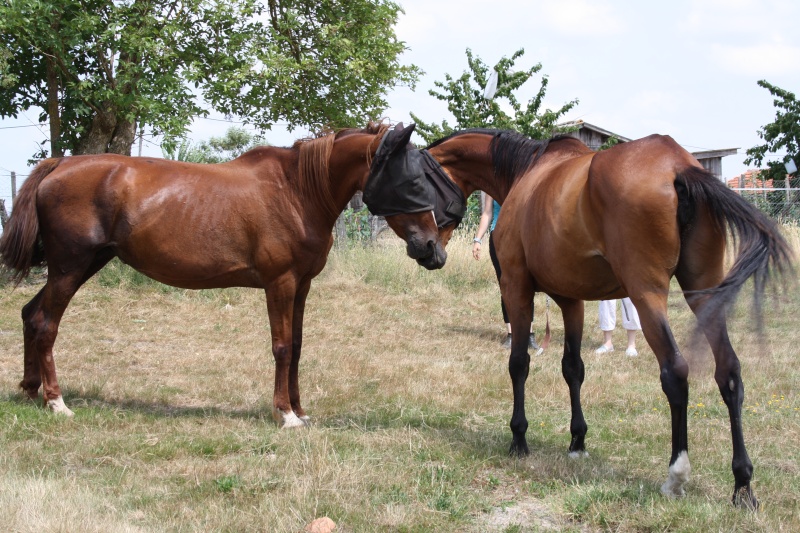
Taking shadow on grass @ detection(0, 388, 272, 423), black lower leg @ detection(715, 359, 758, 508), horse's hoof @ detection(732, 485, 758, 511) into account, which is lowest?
shadow on grass @ detection(0, 388, 272, 423)

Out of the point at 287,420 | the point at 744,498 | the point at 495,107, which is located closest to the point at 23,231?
the point at 287,420

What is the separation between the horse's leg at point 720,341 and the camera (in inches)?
136

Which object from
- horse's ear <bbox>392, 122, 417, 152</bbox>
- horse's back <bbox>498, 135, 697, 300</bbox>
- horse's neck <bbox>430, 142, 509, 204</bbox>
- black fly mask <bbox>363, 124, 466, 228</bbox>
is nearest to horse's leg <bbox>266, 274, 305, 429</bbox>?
black fly mask <bbox>363, 124, 466, 228</bbox>

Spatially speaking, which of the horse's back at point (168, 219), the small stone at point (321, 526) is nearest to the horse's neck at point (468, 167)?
the horse's back at point (168, 219)

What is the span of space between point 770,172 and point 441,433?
87.7 ft

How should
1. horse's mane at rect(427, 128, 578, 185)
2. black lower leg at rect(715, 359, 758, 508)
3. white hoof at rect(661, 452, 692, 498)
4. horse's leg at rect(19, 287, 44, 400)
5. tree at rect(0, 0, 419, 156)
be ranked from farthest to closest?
tree at rect(0, 0, 419, 156), horse's leg at rect(19, 287, 44, 400), horse's mane at rect(427, 128, 578, 185), white hoof at rect(661, 452, 692, 498), black lower leg at rect(715, 359, 758, 508)

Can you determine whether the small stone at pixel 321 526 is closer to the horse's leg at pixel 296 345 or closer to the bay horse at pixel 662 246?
the bay horse at pixel 662 246

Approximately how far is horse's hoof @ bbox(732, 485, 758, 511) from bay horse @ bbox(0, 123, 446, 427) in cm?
297

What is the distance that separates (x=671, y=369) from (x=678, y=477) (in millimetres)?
572

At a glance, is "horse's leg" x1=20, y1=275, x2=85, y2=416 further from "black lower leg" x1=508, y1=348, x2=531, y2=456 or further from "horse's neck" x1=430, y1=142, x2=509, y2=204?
"black lower leg" x1=508, y1=348, x2=531, y2=456

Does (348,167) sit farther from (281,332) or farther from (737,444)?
(737,444)

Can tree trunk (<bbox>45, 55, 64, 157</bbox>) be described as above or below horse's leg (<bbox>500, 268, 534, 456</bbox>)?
above

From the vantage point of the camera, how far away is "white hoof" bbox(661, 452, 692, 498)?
3.59 m

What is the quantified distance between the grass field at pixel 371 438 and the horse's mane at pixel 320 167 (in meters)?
1.73
